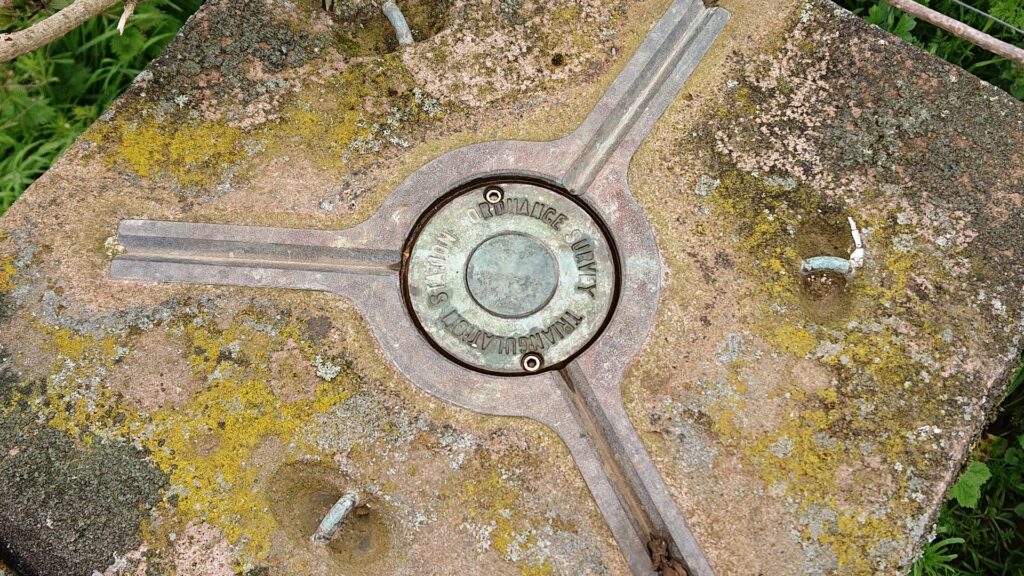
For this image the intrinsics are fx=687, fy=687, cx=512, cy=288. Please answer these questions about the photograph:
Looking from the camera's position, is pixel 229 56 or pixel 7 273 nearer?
pixel 7 273

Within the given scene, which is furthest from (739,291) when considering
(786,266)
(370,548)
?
(370,548)

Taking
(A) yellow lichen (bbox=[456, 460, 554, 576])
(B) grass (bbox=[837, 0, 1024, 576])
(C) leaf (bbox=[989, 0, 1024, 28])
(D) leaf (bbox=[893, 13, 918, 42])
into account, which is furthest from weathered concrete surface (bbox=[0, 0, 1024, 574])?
(C) leaf (bbox=[989, 0, 1024, 28])

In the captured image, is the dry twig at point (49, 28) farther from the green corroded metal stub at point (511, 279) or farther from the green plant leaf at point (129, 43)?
the green corroded metal stub at point (511, 279)

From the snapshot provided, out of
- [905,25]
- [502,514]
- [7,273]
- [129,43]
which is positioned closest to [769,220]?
[905,25]

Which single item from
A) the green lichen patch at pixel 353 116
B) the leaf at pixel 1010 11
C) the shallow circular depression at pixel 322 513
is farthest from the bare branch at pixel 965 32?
the shallow circular depression at pixel 322 513

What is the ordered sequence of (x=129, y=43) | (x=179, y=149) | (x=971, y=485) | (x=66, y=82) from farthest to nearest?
(x=66, y=82)
(x=129, y=43)
(x=971, y=485)
(x=179, y=149)

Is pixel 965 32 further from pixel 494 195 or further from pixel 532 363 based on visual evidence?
pixel 532 363
